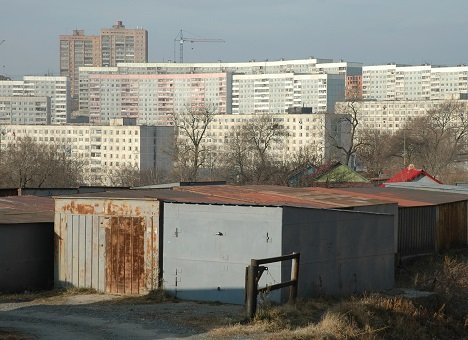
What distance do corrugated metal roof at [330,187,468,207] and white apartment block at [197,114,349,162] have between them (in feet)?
268

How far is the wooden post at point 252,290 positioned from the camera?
13.0 m

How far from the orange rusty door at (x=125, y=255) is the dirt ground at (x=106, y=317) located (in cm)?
31

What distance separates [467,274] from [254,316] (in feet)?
29.6

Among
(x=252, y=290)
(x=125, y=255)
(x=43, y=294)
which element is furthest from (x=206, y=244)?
(x=43, y=294)

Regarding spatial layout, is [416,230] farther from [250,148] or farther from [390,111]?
[390,111]

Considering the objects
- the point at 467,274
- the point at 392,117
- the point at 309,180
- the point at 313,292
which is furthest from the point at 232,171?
the point at 392,117

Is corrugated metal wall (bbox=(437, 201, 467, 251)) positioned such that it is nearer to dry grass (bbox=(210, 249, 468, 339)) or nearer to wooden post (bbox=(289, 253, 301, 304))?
dry grass (bbox=(210, 249, 468, 339))

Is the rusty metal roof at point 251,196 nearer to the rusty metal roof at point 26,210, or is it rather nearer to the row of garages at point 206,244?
the row of garages at point 206,244

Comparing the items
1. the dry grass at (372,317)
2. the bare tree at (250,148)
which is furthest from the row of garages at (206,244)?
the bare tree at (250,148)

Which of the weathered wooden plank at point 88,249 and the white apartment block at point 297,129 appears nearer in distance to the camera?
the weathered wooden plank at point 88,249

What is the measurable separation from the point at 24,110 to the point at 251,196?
183m

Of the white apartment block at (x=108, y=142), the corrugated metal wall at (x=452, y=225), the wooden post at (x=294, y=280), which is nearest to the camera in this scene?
the wooden post at (x=294, y=280)

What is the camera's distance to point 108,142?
129125 mm

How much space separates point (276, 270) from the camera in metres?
15.1
